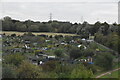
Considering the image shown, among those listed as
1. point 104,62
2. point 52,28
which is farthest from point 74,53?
point 52,28

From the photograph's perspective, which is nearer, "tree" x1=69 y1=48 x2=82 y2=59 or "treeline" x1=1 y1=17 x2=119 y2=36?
"tree" x1=69 y1=48 x2=82 y2=59

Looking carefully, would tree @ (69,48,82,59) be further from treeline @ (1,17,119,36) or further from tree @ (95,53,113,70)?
treeline @ (1,17,119,36)

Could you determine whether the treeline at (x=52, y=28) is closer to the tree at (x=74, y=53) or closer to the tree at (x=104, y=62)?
the tree at (x=74, y=53)

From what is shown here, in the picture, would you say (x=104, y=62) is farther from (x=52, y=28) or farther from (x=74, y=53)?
(x=52, y=28)

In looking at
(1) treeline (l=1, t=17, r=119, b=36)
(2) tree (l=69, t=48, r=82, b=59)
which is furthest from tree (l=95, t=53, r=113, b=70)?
(1) treeline (l=1, t=17, r=119, b=36)

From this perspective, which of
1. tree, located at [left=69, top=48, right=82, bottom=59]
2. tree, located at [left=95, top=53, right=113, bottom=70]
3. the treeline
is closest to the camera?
tree, located at [left=95, top=53, right=113, bottom=70]

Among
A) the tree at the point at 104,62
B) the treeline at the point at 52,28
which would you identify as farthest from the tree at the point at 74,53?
the treeline at the point at 52,28

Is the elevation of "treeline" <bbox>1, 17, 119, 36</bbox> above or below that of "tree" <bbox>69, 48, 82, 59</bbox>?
above

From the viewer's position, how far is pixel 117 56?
9.19 m

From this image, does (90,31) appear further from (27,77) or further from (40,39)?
(27,77)

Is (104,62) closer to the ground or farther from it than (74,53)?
closer to the ground

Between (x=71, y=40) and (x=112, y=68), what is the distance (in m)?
6.15

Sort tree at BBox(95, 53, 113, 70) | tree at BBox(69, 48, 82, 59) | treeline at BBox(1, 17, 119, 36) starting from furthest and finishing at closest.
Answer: treeline at BBox(1, 17, 119, 36) < tree at BBox(69, 48, 82, 59) < tree at BBox(95, 53, 113, 70)

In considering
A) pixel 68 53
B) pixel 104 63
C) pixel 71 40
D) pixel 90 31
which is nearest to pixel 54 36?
pixel 71 40
